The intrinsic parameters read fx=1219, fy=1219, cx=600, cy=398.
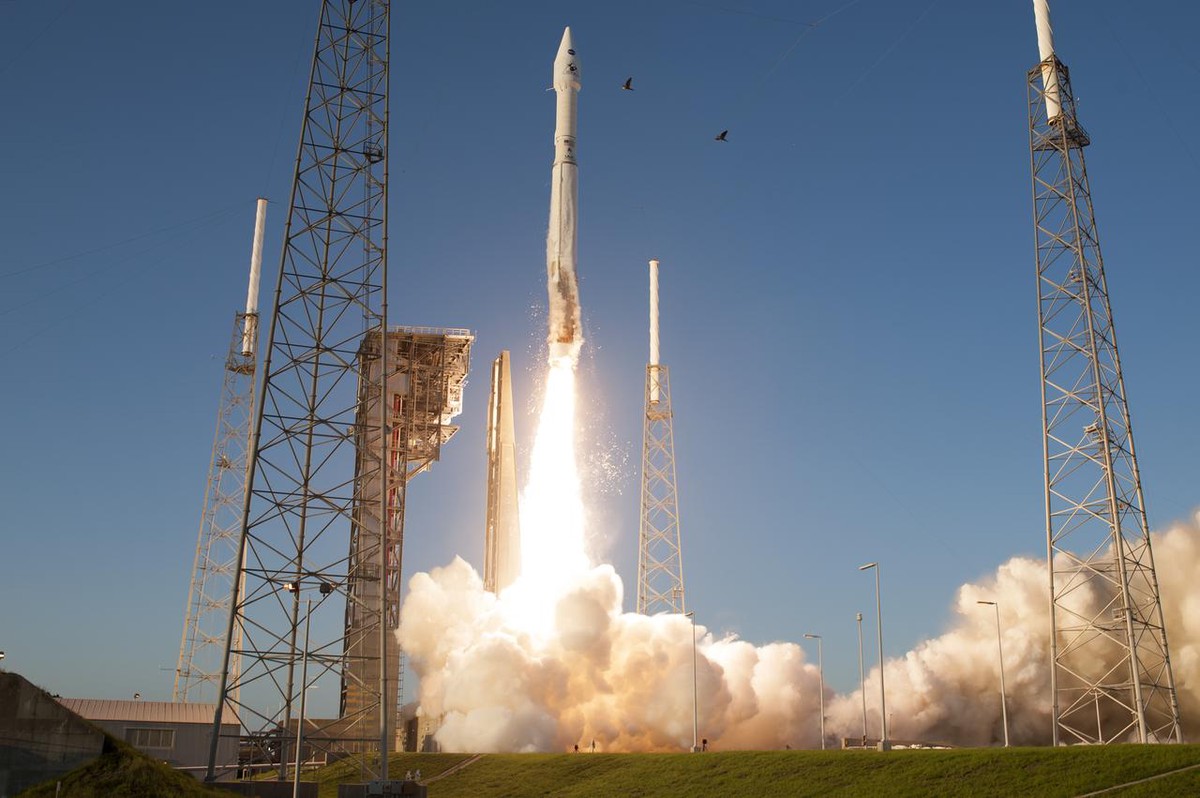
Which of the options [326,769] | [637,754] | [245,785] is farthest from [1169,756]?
[326,769]

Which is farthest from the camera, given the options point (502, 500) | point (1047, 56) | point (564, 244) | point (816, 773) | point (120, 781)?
point (502, 500)

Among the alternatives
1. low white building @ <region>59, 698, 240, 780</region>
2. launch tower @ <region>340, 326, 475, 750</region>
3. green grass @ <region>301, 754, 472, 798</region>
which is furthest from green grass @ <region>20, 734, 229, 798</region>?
launch tower @ <region>340, 326, 475, 750</region>

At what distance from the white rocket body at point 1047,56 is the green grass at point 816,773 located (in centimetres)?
3195

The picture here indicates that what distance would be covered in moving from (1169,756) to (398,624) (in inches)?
2174

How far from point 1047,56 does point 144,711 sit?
191ft

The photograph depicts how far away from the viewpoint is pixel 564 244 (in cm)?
6862

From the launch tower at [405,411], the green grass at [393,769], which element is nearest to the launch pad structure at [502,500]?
the launch tower at [405,411]

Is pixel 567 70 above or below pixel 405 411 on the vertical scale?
above

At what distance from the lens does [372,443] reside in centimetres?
8288

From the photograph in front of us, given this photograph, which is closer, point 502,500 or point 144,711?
point 144,711

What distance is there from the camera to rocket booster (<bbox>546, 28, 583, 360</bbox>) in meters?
68.3

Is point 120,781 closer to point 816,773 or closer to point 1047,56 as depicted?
point 816,773

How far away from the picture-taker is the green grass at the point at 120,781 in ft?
110

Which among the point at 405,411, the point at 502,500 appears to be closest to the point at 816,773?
the point at 502,500
